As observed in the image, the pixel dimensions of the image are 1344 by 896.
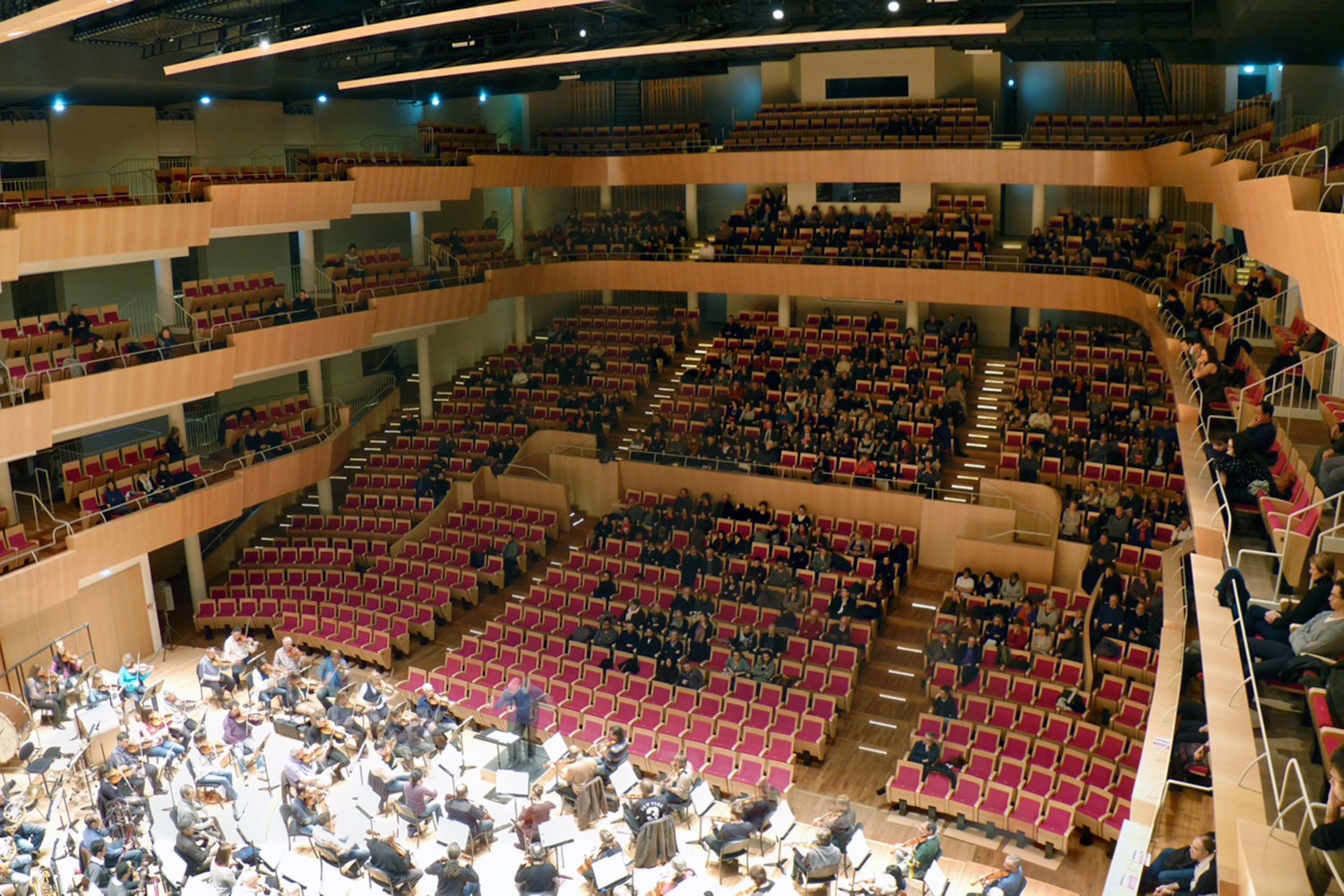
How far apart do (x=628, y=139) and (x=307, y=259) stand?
29.5 ft

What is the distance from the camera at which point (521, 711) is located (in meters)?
12.0

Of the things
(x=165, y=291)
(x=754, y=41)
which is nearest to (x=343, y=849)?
(x=754, y=41)

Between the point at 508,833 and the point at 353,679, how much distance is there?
15.0 ft

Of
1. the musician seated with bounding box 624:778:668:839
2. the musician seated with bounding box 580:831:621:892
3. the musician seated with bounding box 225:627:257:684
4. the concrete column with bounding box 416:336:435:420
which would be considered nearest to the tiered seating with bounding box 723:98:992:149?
the concrete column with bounding box 416:336:435:420

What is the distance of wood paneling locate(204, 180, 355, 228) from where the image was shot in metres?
16.0

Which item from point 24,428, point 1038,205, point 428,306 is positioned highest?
point 1038,205

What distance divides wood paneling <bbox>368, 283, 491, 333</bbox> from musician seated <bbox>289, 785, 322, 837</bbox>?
1052 cm

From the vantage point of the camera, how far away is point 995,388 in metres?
19.2

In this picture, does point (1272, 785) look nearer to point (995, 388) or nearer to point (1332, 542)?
point (1332, 542)

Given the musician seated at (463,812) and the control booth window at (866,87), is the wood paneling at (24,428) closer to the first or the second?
the musician seated at (463,812)

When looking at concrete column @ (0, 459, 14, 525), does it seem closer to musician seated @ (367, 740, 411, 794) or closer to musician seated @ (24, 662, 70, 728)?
musician seated @ (24, 662, 70, 728)

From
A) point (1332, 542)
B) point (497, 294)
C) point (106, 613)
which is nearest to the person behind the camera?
point (1332, 542)

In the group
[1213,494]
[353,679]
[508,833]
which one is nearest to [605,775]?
[508,833]

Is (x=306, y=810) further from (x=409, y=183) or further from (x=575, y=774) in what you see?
(x=409, y=183)
